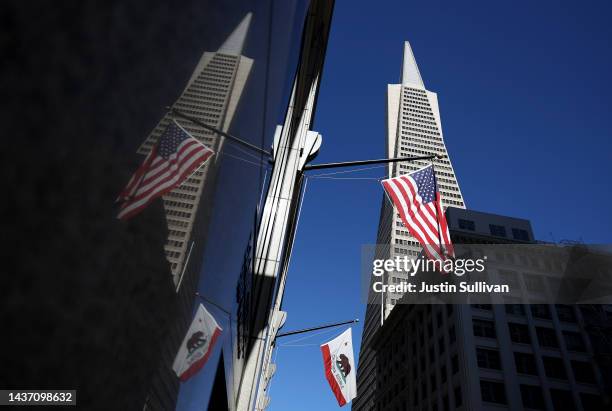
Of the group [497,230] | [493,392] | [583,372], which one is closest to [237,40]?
[493,392]

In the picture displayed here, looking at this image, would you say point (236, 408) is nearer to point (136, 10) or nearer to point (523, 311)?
point (136, 10)

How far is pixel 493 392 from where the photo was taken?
36.3m

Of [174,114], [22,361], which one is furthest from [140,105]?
[22,361]

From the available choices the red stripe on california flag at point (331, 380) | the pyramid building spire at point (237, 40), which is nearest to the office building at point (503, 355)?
the red stripe on california flag at point (331, 380)

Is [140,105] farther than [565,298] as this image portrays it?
No

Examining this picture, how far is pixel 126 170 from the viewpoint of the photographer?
86 centimetres

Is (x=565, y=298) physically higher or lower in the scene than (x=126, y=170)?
higher

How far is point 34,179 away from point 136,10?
369mm

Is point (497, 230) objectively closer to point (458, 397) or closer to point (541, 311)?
point (541, 311)

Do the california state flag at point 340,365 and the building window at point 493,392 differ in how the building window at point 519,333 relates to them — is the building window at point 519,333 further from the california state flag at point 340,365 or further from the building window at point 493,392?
the california state flag at point 340,365

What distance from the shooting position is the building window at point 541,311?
43094 millimetres

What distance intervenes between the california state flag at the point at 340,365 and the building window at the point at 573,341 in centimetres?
3545

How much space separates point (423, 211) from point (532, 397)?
116 ft

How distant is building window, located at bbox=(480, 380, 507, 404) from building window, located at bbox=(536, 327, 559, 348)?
A: 298 inches
